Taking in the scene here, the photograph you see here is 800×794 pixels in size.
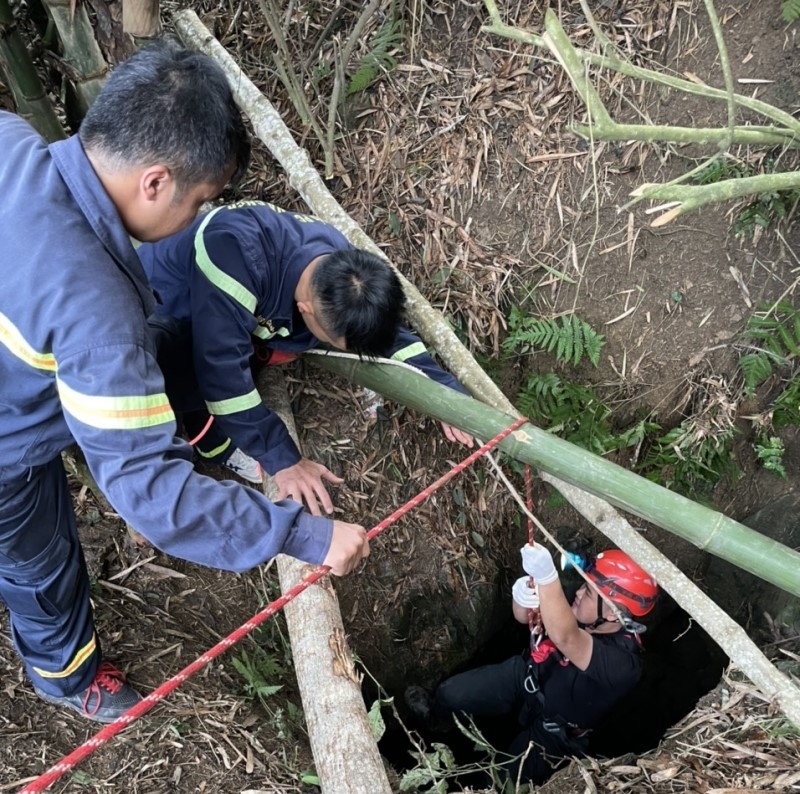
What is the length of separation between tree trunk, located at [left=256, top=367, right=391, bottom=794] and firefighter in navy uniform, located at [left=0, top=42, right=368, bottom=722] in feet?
1.85

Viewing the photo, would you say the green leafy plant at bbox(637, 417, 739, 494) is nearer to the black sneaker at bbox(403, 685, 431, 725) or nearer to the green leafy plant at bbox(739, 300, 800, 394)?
the green leafy plant at bbox(739, 300, 800, 394)

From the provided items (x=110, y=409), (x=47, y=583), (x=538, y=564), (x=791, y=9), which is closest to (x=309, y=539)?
(x=110, y=409)

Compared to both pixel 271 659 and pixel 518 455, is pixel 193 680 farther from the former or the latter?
pixel 518 455

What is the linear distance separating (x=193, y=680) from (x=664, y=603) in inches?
116

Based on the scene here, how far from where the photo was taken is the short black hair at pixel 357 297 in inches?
99.8

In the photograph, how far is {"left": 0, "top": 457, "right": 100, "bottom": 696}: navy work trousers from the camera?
219 centimetres

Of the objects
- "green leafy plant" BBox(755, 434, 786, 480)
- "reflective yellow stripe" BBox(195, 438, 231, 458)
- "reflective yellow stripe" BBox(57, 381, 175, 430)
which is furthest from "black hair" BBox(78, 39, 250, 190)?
"green leafy plant" BBox(755, 434, 786, 480)

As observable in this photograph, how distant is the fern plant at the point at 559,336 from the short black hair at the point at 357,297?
0.94 meters

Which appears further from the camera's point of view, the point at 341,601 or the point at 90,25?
the point at 341,601

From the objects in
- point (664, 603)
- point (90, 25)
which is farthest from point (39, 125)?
point (664, 603)

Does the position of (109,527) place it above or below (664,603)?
above

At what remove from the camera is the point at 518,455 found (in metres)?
2.69

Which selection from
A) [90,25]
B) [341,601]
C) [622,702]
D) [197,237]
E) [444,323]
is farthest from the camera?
[622,702]

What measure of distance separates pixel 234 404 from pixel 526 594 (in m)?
1.82
